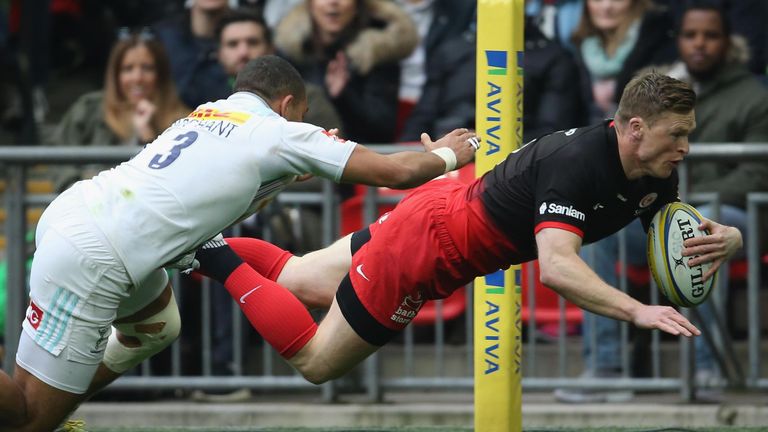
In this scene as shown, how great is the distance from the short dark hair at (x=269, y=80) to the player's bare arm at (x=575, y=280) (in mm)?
1250

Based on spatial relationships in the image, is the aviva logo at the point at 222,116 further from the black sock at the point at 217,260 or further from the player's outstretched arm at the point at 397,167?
the black sock at the point at 217,260

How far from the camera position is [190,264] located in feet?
21.2

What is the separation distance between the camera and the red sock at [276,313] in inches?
256

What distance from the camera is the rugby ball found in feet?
19.4

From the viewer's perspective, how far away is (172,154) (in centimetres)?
593

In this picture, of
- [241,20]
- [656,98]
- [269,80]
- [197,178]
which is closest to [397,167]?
[269,80]

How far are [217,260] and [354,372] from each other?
2220 millimetres

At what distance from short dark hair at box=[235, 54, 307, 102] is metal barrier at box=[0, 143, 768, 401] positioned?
212 cm

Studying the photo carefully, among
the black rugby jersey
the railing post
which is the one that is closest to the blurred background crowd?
the railing post

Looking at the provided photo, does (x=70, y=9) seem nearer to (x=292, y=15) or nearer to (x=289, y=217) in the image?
(x=292, y=15)

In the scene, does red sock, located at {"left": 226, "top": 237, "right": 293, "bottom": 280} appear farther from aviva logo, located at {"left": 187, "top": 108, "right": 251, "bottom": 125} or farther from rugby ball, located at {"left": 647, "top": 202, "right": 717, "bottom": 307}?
rugby ball, located at {"left": 647, "top": 202, "right": 717, "bottom": 307}

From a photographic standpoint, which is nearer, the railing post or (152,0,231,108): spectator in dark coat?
the railing post

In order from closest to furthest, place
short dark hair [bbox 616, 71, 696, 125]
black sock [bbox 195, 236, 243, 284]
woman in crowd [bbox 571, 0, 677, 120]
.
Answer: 1. short dark hair [bbox 616, 71, 696, 125]
2. black sock [bbox 195, 236, 243, 284]
3. woman in crowd [bbox 571, 0, 677, 120]

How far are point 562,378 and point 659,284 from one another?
243cm
